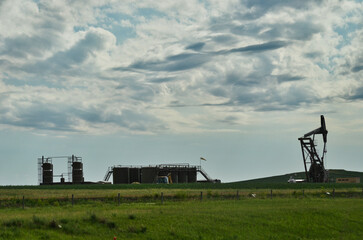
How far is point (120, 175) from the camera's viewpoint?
123 metres

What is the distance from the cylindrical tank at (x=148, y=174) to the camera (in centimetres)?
12129

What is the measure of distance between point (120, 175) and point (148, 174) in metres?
6.85

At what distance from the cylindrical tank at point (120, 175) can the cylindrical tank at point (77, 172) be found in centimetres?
890

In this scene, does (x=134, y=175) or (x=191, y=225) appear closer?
(x=191, y=225)

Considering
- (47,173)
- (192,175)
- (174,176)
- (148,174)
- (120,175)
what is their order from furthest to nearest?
(192,175) → (174,176) → (120,175) → (148,174) → (47,173)

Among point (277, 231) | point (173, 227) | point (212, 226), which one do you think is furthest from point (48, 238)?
point (277, 231)

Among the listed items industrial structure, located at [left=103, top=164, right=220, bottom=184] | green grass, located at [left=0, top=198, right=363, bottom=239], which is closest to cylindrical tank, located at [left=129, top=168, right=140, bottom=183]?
industrial structure, located at [left=103, top=164, right=220, bottom=184]

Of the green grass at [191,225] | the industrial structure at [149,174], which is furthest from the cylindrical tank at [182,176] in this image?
the green grass at [191,225]

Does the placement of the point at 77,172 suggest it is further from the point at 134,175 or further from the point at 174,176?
the point at 174,176

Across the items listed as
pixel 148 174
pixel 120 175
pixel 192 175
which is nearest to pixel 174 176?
pixel 192 175

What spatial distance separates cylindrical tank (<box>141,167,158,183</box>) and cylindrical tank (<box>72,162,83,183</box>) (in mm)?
14613

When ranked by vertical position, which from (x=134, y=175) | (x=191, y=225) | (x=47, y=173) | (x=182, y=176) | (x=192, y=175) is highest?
(x=47, y=173)

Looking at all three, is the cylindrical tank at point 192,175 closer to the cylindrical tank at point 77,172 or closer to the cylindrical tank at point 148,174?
the cylindrical tank at point 148,174

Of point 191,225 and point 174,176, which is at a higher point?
point 174,176
